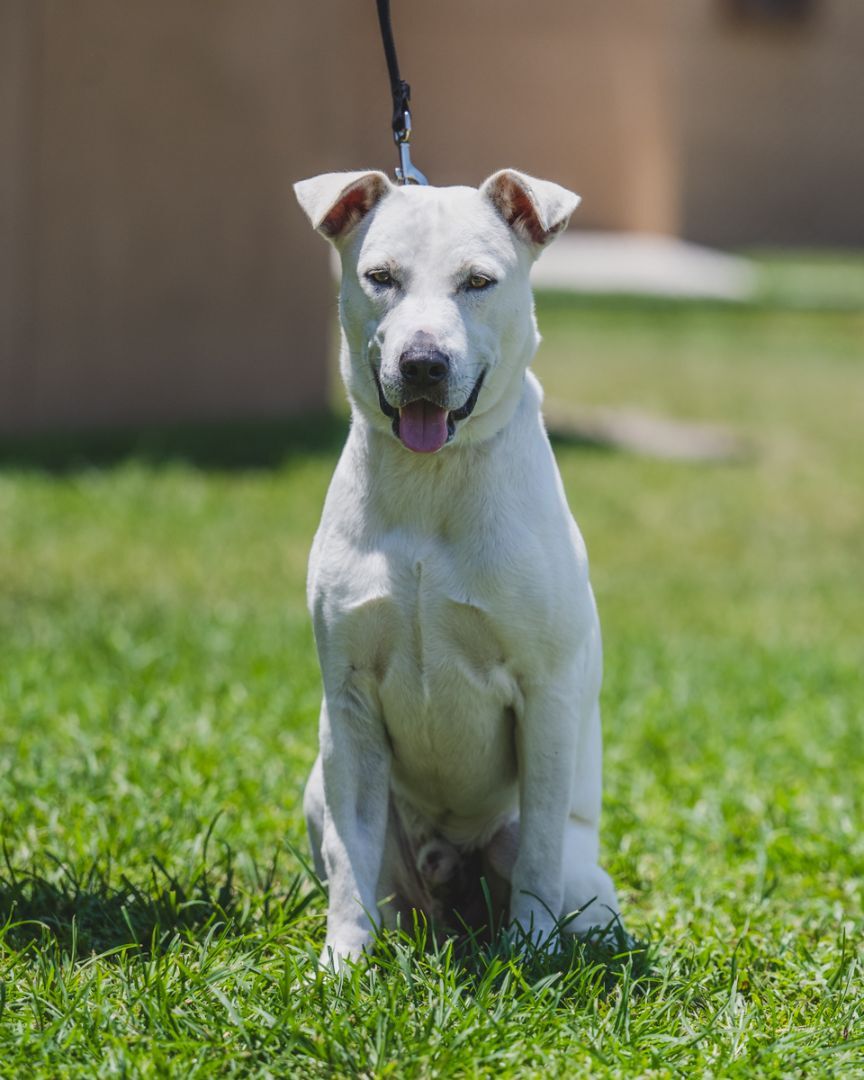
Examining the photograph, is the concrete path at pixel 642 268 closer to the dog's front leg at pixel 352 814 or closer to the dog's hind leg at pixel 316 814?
the dog's hind leg at pixel 316 814

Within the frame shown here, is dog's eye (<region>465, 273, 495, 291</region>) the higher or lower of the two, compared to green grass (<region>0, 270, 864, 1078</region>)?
higher

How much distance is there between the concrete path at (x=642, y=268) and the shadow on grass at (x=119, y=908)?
18.7 metres

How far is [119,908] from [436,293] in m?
1.50

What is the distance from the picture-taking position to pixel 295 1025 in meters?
2.62

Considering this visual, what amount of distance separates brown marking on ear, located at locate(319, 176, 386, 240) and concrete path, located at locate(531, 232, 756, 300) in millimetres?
18696

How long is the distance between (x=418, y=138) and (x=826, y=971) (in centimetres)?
2195

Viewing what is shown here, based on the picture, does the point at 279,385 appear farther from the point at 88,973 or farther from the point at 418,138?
the point at 418,138

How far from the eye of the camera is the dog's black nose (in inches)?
109

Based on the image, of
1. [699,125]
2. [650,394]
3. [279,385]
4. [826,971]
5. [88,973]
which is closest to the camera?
[88,973]

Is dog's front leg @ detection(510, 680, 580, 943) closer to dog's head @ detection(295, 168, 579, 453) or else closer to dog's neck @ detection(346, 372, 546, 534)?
dog's neck @ detection(346, 372, 546, 534)

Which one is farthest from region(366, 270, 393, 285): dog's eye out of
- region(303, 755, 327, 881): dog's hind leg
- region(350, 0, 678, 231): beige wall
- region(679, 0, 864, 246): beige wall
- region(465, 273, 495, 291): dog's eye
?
region(679, 0, 864, 246): beige wall

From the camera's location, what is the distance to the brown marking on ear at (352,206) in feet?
9.82

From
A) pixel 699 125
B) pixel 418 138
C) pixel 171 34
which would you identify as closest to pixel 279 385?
pixel 171 34

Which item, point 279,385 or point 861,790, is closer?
point 861,790
